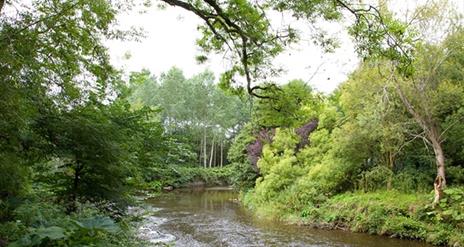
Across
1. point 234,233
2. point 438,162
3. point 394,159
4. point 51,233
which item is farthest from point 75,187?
point 394,159

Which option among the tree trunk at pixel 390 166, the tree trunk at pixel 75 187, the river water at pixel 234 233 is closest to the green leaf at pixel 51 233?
the tree trunk at pixel 75 187

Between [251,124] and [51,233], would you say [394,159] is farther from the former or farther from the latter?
[51,233]

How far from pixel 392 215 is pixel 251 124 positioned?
6.02 meters

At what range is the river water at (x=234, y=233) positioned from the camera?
39.1ft

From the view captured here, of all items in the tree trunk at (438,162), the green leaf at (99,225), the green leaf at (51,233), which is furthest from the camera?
the tree trunk at (438,162)

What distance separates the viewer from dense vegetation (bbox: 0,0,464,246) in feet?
16.8

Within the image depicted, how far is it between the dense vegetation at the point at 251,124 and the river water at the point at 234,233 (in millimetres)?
905

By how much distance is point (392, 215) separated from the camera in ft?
42.9

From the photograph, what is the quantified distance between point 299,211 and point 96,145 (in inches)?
451

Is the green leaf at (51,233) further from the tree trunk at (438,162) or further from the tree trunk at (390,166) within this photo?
the tree trunk at (390,166)

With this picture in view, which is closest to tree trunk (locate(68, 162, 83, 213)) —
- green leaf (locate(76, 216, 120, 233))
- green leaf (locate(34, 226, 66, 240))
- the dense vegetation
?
the dense vegetation

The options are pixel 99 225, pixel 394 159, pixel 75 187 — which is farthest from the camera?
pixel 394 159

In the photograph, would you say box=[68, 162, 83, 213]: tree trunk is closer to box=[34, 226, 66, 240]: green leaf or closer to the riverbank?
box=[34, 226, 66, 240]: green leaf

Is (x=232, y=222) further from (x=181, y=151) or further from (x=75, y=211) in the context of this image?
(x=75, y=211)
